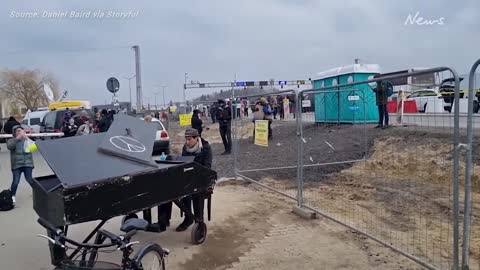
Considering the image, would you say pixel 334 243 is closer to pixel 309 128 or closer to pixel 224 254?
pixel 224 254

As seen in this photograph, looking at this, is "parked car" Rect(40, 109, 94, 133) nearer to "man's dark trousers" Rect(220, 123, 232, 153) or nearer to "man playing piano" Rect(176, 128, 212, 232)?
"man's dark trousers" Rect(220, 123, 232, 153)

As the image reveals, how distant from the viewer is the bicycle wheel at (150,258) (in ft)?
13.6

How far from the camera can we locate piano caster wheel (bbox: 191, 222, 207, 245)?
594 centimetres

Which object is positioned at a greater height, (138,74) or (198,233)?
(138,74)

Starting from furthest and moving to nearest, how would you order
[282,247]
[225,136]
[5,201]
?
[225,136] → [5,201] → [282,247]

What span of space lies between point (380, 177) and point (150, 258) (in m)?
5.98

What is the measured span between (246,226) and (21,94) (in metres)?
91.7

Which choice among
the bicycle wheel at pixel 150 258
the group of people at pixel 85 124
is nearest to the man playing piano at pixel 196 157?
the bicycle wheel at pixel 150 258

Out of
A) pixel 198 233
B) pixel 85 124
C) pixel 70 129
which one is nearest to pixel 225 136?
pixel 85 124

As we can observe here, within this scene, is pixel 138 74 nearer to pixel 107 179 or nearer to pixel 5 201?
pixel 5 201

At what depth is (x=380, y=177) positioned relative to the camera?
30.2ft

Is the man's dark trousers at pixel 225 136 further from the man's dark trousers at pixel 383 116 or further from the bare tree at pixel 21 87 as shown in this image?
the bare tree at pixel 21 87

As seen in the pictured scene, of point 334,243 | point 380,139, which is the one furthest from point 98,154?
point 380,139

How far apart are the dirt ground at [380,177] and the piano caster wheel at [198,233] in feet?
7.02
